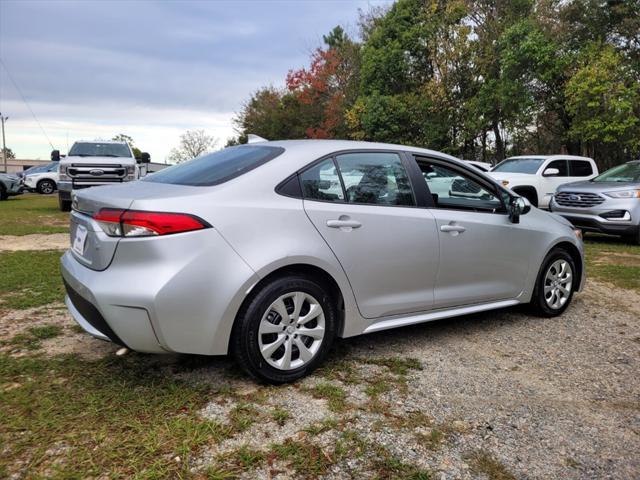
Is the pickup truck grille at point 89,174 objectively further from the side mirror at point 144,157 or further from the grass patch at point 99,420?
the grass patch at point 99,420

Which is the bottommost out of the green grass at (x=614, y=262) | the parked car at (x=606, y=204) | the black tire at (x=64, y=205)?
the green grass at (x=614, y=262)

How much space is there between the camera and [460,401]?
308 centimetres

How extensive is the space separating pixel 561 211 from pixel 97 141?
38.0 ft

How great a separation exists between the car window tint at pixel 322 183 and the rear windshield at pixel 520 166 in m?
10.0

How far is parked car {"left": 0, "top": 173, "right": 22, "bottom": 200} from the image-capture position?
19531 millimetres

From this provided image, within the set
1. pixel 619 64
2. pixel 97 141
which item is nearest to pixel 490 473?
pixel 97 141

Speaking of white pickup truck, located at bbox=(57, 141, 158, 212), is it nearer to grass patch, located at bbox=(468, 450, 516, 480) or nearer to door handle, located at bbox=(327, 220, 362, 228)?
door handle, located at bbox=(327, 220, 362, 228)

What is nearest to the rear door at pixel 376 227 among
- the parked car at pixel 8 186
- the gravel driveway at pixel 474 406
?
the gravel driveway at pixel 474 406

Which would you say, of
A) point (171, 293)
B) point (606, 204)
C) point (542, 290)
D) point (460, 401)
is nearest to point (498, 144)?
point (606, 204)

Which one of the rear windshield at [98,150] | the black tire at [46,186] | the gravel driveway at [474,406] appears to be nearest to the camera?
the gravel driveway at [474,406]

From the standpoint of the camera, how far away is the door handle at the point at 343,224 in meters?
3.30

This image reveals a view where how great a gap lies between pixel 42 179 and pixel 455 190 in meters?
23.7

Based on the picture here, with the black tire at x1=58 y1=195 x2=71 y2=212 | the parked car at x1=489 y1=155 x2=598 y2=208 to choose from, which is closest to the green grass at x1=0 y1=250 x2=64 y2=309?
the black tire at x1=58 y1=195 x2=71 y2=212

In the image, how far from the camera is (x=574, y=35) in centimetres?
2059
